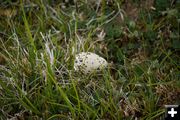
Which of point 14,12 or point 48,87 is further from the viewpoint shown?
point 14,12

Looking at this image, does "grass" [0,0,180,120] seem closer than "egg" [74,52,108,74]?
Yes

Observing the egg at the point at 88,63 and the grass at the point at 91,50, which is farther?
the egg at the point at 88,63

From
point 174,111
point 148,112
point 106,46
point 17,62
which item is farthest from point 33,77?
point 174,111

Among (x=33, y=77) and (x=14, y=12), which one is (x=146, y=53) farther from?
(x=14, y=12)

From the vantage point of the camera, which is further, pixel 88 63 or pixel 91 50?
pixel 91 50
